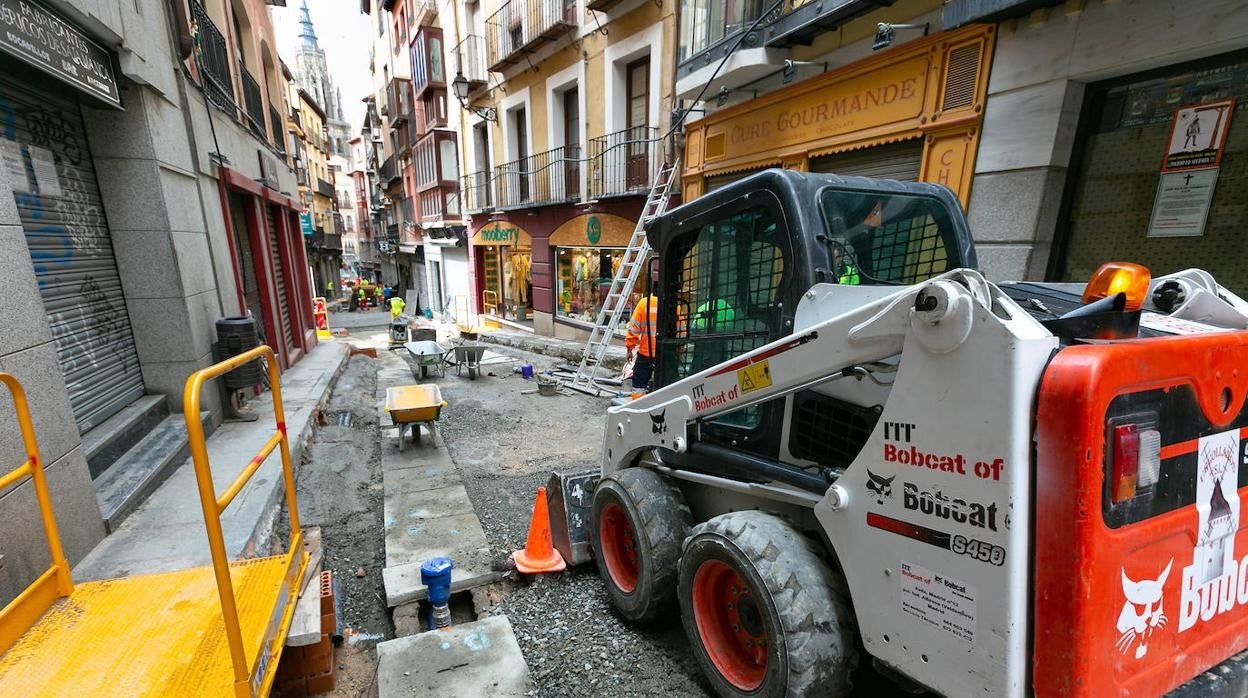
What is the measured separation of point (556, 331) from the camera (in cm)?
1474

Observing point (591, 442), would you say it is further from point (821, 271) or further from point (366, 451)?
point (821, 271)

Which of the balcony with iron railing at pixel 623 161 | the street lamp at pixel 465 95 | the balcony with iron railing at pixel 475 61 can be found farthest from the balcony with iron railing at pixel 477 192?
the balcony with iron railing at pixel 623 161

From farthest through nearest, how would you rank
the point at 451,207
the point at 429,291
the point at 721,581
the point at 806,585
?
1. the point at 429,291
2. the point at 451,207
3. the point at 721,581
4. the point at 806,585

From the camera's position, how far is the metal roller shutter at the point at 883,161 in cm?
605

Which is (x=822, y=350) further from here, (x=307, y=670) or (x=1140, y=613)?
(x=307, y=670)

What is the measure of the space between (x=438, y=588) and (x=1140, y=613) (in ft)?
10.4

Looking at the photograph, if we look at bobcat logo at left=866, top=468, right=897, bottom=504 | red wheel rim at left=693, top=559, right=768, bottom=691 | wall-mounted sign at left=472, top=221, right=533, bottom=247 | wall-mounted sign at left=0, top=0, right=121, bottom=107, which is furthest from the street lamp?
bobcat logo at left=866, top=468, right=897, bottom=504

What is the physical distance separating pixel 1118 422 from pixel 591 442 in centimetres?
569

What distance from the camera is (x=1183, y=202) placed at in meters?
4.16

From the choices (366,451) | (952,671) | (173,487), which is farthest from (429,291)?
(952,671)

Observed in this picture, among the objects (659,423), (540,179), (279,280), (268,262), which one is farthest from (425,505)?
(540,179)

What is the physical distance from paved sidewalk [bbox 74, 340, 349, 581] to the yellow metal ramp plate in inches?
23.8

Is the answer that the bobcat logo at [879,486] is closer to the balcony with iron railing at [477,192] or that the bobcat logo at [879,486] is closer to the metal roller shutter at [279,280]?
the metal roller shutter at [279,280]

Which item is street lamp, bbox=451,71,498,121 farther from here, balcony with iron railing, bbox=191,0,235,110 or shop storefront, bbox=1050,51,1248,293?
shop storefront, bbox=1050,51,1248,293
